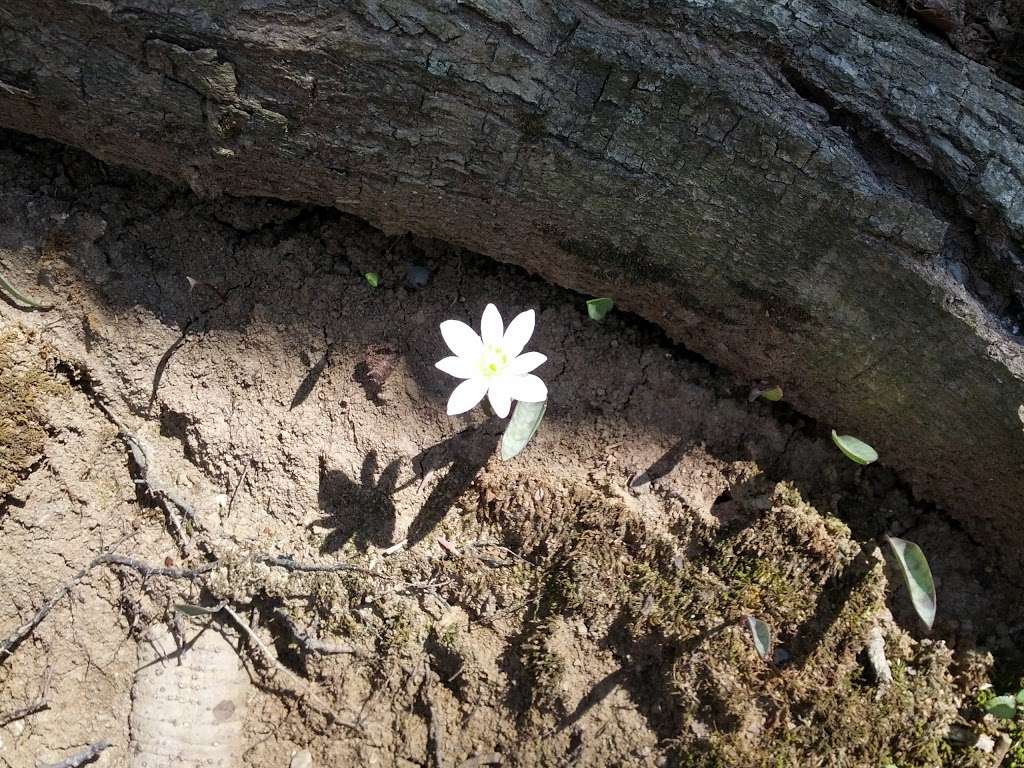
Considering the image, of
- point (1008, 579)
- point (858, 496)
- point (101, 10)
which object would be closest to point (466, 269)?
point (101, 10)

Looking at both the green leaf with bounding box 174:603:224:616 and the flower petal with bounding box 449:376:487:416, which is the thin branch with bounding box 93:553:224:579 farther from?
the flower petal with bounding box 449:376:487:416

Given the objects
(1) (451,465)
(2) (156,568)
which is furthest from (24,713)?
(1) (451,465)

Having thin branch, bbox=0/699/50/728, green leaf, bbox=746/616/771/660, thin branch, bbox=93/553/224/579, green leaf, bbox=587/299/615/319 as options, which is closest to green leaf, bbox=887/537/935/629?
green leaf, bbox=746/616/771/660

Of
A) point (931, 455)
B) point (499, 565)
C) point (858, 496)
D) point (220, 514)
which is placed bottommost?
point (220, 514)

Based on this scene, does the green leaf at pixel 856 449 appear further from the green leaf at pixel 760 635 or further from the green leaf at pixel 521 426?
the green leaf at pixel 521 426

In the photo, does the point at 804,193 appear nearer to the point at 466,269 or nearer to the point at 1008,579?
the point at 466,269

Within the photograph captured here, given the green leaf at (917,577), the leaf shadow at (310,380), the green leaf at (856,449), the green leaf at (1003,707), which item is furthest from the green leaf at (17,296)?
the green leaf at (1003,707)
